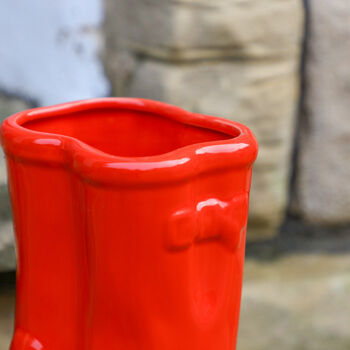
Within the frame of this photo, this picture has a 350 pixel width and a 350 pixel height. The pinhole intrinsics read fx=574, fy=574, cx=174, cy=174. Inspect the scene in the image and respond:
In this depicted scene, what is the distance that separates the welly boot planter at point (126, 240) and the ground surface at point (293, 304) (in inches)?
16.2

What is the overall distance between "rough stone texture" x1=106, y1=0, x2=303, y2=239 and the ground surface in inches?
8.0

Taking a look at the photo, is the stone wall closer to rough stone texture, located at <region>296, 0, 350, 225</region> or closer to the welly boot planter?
rough stone texture, located at <region>296, 0, 350, 225</region>

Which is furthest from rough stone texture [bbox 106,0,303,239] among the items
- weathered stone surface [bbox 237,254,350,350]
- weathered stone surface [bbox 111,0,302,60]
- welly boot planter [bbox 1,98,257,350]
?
welly boot planter [bbox 1,98,257,350]

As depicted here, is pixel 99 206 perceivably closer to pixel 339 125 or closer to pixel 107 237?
pixel 107 237

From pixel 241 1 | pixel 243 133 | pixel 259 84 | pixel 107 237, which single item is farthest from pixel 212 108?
pixel 107 237

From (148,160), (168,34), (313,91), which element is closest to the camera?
(148,160)

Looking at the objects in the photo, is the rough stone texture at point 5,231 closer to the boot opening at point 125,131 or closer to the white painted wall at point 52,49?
the boot opening at point 125,131

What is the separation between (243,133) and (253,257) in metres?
0.74

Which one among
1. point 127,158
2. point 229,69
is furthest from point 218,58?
point 127,158

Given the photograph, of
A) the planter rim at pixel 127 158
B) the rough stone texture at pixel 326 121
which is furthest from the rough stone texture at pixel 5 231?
the rough stone texture at pixel 326 121

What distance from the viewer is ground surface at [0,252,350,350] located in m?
1.08

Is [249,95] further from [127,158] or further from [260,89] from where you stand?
[127,158]

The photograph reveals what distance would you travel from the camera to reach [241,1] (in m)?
1.09

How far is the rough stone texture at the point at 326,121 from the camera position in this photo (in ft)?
3.98
